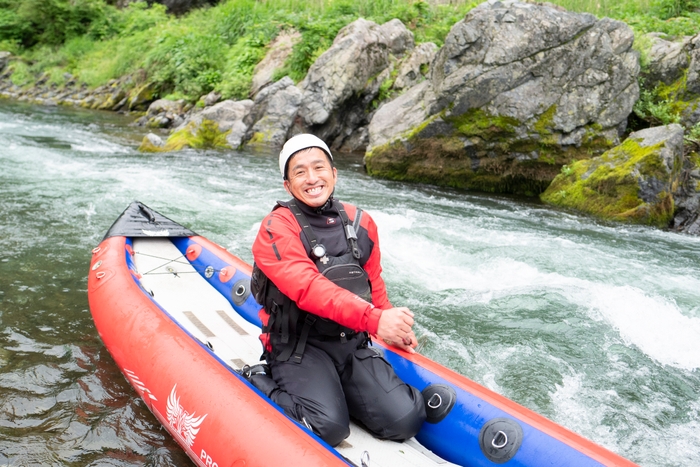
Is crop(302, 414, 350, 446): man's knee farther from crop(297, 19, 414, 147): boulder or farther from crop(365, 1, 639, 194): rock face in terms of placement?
crop(297, 19, 414, 147): boulder

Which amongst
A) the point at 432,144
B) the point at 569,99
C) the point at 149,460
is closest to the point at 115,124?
the point at 432,144

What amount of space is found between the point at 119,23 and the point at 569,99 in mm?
19518

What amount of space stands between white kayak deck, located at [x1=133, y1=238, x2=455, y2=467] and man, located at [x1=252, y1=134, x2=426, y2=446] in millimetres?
79

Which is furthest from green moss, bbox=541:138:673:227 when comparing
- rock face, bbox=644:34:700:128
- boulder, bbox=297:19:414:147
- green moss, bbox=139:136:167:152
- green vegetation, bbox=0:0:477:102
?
green moss, bbox=139:136:167:152

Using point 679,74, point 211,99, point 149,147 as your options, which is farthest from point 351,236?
point 211,99

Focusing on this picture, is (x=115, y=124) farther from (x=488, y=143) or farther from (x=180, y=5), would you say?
(x=180, y=5)

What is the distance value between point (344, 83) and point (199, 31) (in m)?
8.44

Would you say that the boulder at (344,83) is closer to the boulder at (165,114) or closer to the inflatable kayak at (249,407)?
the boulder at (165,114)

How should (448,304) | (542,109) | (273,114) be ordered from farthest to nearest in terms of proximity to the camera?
(273,114) → (542,109) → (448,304)

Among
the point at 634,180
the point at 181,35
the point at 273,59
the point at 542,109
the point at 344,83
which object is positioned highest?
the point at 181,35

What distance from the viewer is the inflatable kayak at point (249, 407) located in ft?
7.21

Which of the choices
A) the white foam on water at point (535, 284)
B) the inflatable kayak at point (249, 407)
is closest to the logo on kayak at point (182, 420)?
the inflatable kayak at point (249, 407)

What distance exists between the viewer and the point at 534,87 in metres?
8.04

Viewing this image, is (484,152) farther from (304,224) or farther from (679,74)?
(304,224)
